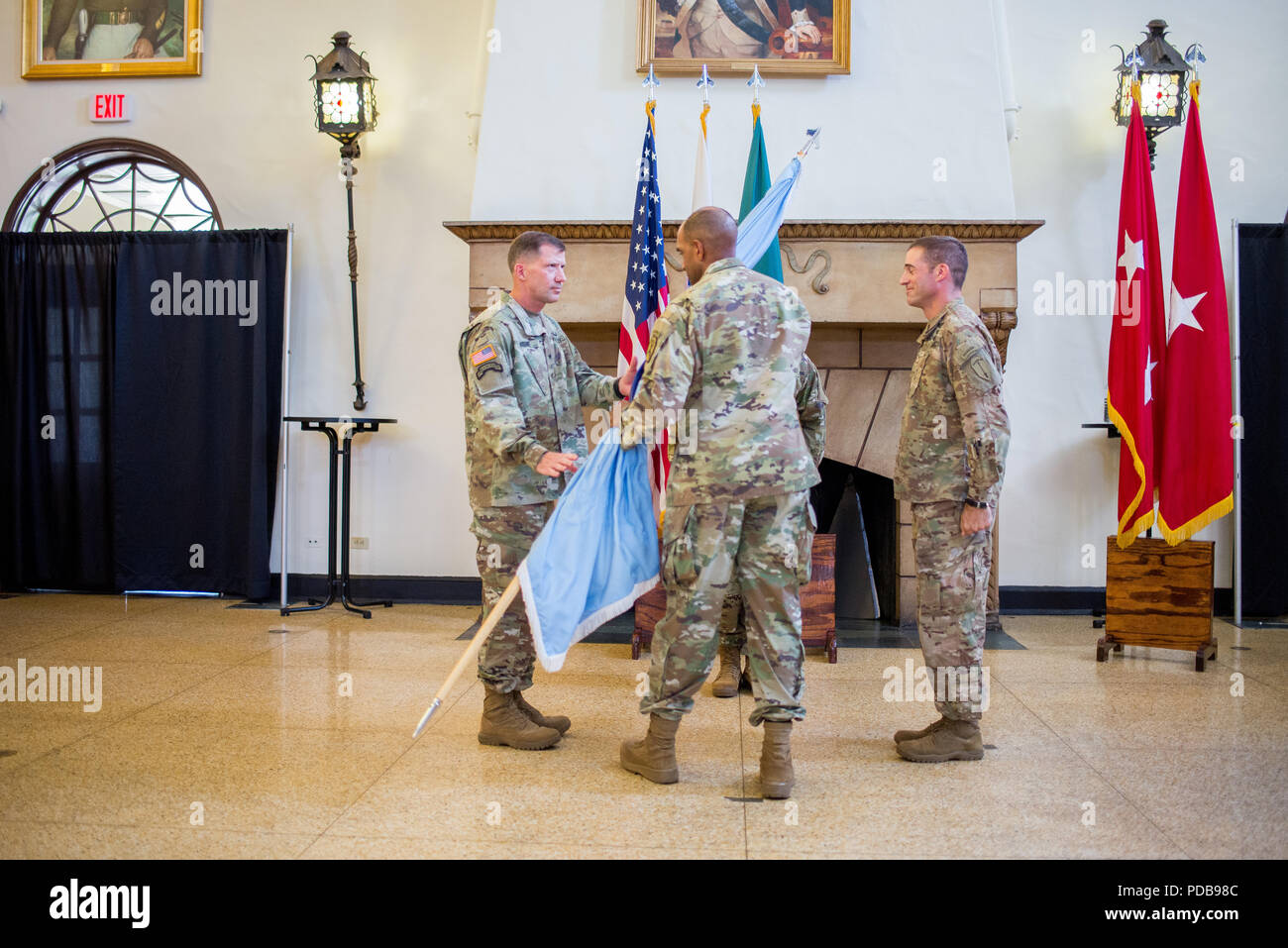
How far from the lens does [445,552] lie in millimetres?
6297

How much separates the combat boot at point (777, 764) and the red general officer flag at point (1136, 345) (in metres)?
2.73

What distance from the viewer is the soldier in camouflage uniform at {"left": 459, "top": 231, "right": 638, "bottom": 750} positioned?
3.29 metres

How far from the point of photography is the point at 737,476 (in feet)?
9.37

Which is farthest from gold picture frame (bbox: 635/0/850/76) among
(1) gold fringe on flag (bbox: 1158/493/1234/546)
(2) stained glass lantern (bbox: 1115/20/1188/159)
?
(1) gold fringe on flag (bbox: 1158/493/1234/546)

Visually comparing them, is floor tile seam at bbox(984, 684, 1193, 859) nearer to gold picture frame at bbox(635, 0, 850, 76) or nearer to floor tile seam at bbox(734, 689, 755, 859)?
floor tile seam at bbox(734, 689, 755, 859)

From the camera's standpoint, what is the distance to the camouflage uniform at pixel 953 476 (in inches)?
126

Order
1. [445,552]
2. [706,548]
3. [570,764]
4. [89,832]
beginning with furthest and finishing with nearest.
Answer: [445,552] → [570,764] → [706,548] → [89,832]

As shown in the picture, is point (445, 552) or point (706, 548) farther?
point (445, 552)

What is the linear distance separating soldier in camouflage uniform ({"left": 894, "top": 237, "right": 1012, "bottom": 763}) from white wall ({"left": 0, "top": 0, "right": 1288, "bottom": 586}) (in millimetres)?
2260

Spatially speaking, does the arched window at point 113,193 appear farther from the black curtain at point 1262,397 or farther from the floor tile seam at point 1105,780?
the black curtain at point 1262,397

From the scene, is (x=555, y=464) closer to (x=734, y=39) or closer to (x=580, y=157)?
(x=580, y=157)

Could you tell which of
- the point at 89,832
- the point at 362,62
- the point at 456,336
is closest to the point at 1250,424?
the point at 456,336

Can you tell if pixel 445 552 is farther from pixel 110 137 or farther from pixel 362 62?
pixel 110 137

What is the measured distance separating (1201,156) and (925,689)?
10.1 feet
